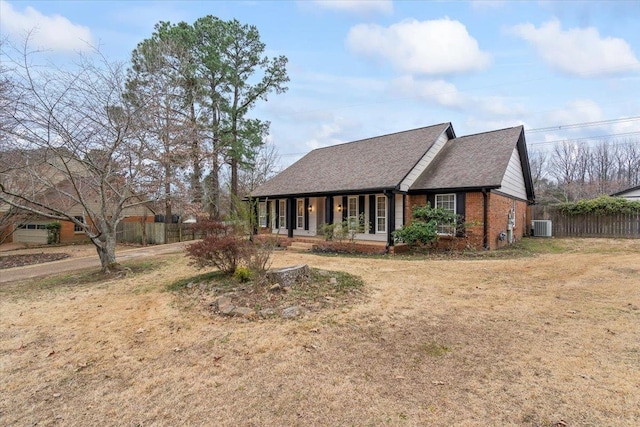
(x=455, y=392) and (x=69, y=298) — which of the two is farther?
(x=69, y=298)

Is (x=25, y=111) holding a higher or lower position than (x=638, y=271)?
higher

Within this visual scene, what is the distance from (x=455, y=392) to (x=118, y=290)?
7440 millimetres

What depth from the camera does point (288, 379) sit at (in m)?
3.23

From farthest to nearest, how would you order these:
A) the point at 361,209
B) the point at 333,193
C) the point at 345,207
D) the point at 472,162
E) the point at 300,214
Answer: the point at 300,214, the point at 345,207, the point at 361,209, the point at 333,193, the point at 472,162

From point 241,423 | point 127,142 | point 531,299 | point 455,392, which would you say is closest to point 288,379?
point 241,423

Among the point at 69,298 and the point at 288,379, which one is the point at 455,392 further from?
the point at 69,298

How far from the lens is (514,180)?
48.7ft

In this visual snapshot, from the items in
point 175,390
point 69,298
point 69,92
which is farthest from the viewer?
point 69,92

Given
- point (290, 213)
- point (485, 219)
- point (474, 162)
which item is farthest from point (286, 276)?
point (290, 213)

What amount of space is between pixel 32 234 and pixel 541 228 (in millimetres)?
30888

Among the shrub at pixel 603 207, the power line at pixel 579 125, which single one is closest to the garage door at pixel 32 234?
the shrub at pixel 603 207

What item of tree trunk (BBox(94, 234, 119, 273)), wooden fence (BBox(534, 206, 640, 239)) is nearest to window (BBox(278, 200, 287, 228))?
tree trunk (BBox(94, 234, 119, 273))

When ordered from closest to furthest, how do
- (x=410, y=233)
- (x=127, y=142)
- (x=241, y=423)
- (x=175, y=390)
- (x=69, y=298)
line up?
(x=241, y=423)
(x=175, y=390)
(x=69, y=298)
(x=127, y=142)
(x=410, y=233)

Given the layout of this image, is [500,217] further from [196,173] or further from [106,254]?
[196,173]
